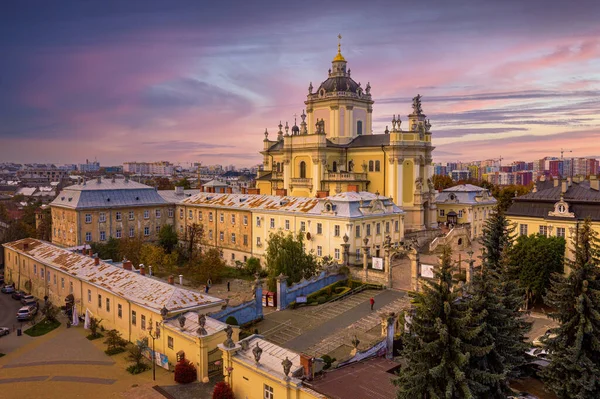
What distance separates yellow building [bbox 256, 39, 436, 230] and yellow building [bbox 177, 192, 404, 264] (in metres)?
5.03

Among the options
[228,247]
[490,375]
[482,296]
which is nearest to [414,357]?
[490,375]

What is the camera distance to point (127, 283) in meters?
31.3

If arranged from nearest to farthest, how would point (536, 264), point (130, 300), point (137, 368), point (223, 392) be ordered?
point (223, 392)
point (137, 368)
point (130, 300)
point (536, 264)

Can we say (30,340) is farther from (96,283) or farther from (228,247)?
(228,247)

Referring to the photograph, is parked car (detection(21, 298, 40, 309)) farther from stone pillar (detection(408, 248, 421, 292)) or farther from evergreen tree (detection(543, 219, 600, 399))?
evergreen tree (detection(543, 219, 600, 399))

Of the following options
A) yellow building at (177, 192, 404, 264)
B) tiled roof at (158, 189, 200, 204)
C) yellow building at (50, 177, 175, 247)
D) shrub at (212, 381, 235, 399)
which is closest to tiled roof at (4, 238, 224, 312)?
shrub at (212, 381, 235, 399)

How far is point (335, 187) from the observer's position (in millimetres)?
59031

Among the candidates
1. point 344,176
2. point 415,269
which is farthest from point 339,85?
point 415,269

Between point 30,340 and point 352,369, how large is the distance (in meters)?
23.7

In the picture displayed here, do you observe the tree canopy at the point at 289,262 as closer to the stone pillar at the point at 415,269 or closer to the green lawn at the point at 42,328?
the stone pillar at the point at 415,269

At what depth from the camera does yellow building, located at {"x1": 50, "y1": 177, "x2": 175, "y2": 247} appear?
5059 centimetres

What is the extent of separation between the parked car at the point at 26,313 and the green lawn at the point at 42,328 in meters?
2.36

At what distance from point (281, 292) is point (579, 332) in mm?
19963

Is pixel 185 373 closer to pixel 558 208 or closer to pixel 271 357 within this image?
pixel 271 357
